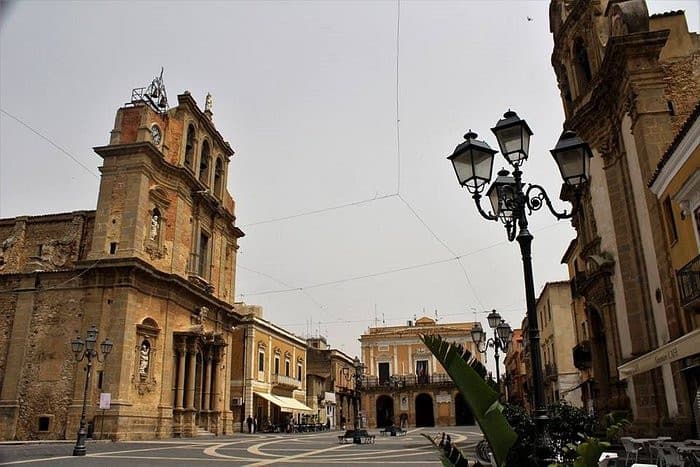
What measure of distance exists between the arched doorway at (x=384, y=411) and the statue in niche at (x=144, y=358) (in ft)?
130

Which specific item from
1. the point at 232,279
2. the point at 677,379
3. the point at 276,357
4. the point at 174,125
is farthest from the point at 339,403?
the point at 677,379

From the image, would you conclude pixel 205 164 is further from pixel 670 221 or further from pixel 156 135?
pixel 670 221

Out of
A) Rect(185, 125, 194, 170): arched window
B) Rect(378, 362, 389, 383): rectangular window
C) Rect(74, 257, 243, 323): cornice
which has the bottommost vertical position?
Rect(378, 362, 389, 383): rectangular window

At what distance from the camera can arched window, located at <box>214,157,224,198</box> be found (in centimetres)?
3647

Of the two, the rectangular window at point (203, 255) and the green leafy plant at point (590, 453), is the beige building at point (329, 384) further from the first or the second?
the green leafy plant at point (590, 453)

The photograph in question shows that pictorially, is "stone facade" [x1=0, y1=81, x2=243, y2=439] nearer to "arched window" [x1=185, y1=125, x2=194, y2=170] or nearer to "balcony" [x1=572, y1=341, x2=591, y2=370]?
"arched window" [x1=185, y1=125, x2=194, y2=170]

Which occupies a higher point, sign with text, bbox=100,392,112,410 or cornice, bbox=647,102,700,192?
cornice, bbox=647,102,700,192

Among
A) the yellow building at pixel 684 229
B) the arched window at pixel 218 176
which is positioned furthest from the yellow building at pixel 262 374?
the yellow building at pixel 684 229

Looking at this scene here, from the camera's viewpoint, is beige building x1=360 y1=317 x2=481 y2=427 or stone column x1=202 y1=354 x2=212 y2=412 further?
beige building x1=360 y1=317 x2=481 y2=427

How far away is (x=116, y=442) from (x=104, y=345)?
4937 millimetres

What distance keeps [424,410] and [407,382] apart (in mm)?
3726

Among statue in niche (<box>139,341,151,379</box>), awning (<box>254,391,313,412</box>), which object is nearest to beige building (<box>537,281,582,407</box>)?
awning (<box>254,391,313,412</box>)

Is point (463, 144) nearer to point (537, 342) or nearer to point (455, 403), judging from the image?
point (537, 342)

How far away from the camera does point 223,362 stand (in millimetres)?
33750
